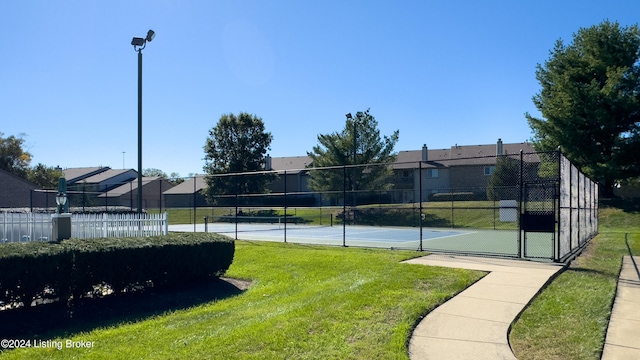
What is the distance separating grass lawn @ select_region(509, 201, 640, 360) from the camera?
513cm

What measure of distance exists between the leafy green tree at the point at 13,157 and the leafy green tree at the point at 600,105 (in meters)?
61.3

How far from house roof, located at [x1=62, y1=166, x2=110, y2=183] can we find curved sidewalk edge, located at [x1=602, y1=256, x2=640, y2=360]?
70.9 metres

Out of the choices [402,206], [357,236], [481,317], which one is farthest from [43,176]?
[481,317]

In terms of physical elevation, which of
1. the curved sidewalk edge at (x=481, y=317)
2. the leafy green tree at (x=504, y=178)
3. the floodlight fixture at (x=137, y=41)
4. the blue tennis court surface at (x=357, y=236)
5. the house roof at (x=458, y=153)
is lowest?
the blue tennis court surface at (x=357, y=236)

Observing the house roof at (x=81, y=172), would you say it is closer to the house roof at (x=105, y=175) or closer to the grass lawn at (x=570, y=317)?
the house roof at (x=105, y=175)

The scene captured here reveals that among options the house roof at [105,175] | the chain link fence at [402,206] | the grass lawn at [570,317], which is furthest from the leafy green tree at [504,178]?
the house roof at [105,175]

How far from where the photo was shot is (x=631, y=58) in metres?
31.4

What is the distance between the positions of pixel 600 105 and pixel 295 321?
103 ft

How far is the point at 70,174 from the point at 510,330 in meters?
76.3

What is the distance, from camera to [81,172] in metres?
70.3

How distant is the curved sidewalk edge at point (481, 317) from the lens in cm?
498

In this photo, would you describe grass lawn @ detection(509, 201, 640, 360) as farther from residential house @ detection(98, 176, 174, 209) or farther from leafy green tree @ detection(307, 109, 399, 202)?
residential house @ detection(98, 176, 174, 209)

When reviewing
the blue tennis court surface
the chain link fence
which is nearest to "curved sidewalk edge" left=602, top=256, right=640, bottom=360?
the chain link fence

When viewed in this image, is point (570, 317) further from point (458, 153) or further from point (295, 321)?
point (458, 153)
